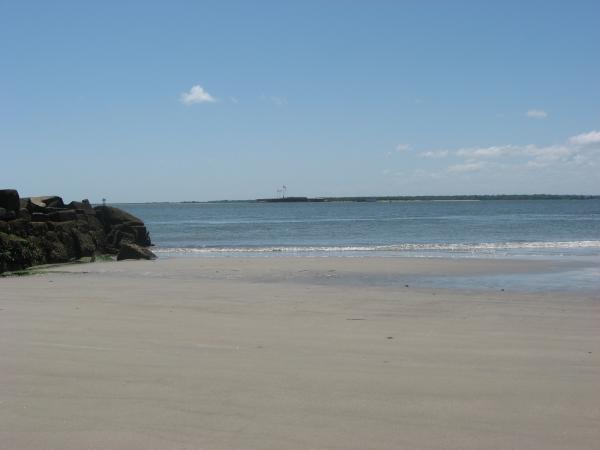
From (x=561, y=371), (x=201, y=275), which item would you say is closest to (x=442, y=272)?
(x=201, y=275)

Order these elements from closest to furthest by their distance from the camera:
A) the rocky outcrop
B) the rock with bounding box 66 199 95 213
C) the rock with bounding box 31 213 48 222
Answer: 1. the rocky outcrop
2. the rock with bounding box 31 213 48 222
3. the rock with bounding box 66 199 95 213

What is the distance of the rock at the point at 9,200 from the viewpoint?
18859mm

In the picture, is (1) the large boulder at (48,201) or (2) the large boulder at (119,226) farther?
(2) the large boulder at (119,226)

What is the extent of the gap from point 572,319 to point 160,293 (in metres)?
6.68

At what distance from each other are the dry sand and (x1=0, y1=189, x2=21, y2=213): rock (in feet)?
31.9

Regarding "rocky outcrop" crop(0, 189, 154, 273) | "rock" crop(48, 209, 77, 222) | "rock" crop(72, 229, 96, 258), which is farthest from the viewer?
"rock" crop(48, 209, 77, 222)

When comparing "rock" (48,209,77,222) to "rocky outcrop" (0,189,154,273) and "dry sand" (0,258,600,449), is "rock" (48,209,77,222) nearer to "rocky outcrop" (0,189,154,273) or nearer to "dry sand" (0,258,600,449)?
"rocky outcrop" (0,189,154,273)

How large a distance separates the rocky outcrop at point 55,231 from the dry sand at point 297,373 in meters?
7.69

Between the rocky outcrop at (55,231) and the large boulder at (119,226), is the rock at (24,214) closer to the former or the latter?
the rocky outcrop at (55,231)

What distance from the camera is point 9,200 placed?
744 inches

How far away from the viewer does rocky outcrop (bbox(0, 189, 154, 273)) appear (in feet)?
56.5

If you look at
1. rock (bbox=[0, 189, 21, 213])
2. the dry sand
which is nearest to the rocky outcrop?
rock (bbox=[0, 189, 21, 213])

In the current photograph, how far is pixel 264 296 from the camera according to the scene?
11.0m

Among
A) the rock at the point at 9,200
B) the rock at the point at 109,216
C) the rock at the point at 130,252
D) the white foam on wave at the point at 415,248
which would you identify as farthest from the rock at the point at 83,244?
the white foam on wave at the point at 415,248
